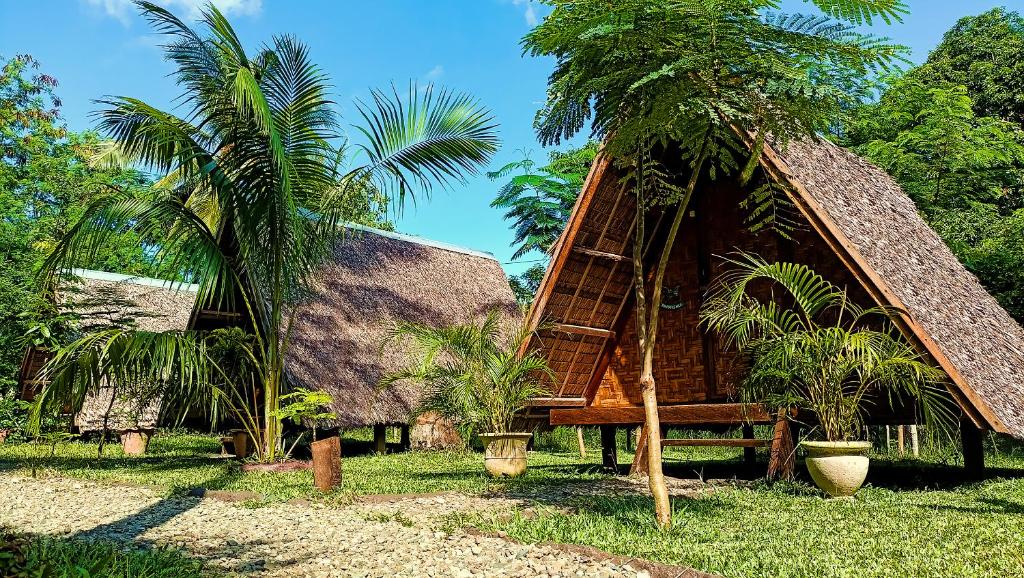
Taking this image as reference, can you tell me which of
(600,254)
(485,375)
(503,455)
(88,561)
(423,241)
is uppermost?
(423,241)

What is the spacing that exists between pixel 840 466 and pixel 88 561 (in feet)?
15.0

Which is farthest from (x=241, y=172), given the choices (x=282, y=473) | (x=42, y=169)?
(x=42, y=169)

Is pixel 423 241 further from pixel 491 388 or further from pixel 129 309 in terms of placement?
pixel 491 388

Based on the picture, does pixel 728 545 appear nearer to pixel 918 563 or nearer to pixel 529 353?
pixel 918 563

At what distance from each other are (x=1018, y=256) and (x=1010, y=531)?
848 cm

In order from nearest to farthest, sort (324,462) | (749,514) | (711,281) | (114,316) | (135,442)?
(749,514)
(324,462)
(711,281)
(135,442)
(114,316)

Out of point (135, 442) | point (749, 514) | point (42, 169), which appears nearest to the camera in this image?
point (749, 514)

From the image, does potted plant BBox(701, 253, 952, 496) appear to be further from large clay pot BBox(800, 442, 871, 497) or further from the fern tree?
the fern tree

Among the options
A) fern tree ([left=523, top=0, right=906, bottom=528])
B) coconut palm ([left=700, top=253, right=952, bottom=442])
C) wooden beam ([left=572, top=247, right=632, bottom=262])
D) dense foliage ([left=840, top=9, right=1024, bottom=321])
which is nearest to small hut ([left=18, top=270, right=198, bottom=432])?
wooden beam ([left=572, top=247, right=632, bottom=262])

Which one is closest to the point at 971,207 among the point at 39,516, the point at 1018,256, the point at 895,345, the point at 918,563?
the point at 1018,256

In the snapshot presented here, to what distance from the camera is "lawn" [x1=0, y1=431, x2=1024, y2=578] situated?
10.9 feet

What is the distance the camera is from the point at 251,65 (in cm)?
772

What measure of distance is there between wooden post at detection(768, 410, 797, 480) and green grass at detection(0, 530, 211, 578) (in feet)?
15.1

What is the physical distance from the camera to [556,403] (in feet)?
26.9
